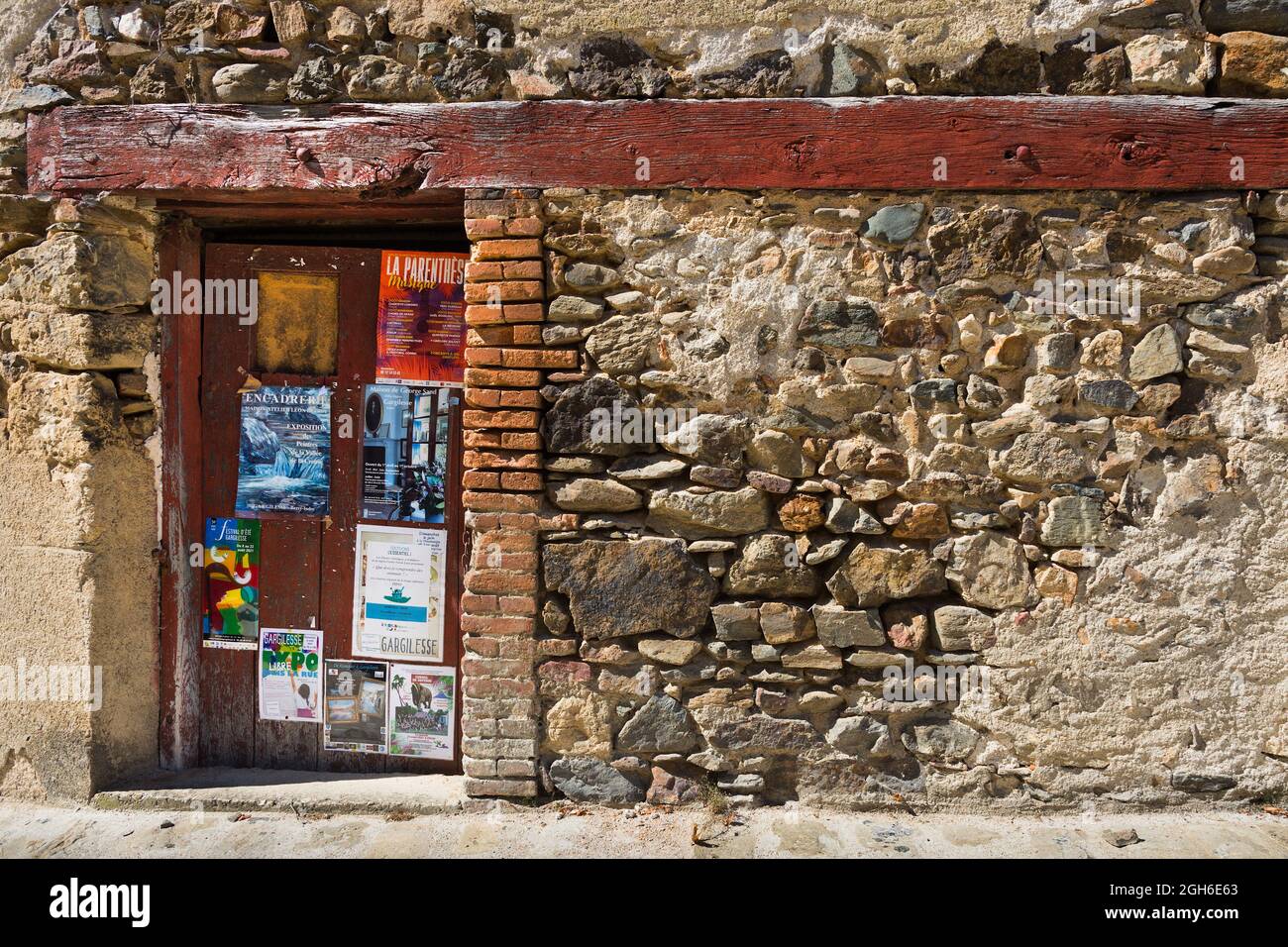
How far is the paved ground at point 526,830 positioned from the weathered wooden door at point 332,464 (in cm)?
31

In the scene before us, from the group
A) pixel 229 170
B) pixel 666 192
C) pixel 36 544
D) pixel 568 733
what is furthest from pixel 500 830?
pixel 229 170

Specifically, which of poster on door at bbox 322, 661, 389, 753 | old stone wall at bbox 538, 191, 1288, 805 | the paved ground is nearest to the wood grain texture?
the paved ground

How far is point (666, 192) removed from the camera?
3.05m

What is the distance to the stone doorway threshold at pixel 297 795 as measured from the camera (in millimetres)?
3146

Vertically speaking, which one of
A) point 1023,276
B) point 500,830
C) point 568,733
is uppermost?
point 1023,276

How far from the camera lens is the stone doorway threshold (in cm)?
315

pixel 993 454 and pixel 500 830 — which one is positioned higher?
pixel 993 454

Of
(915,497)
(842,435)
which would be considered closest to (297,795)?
(842,435)

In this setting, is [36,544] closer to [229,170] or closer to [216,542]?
[216,542]

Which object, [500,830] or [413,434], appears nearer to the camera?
[500,830]

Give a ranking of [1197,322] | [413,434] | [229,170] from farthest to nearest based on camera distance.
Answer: [413,434] < [229,170] < [1197,322]

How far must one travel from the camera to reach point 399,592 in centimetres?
343

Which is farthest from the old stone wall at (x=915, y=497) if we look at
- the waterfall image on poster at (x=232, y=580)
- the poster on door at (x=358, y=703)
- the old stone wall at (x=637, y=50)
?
the waterfall image on poster at (x=232, y=580)

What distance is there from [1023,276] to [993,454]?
64cm
